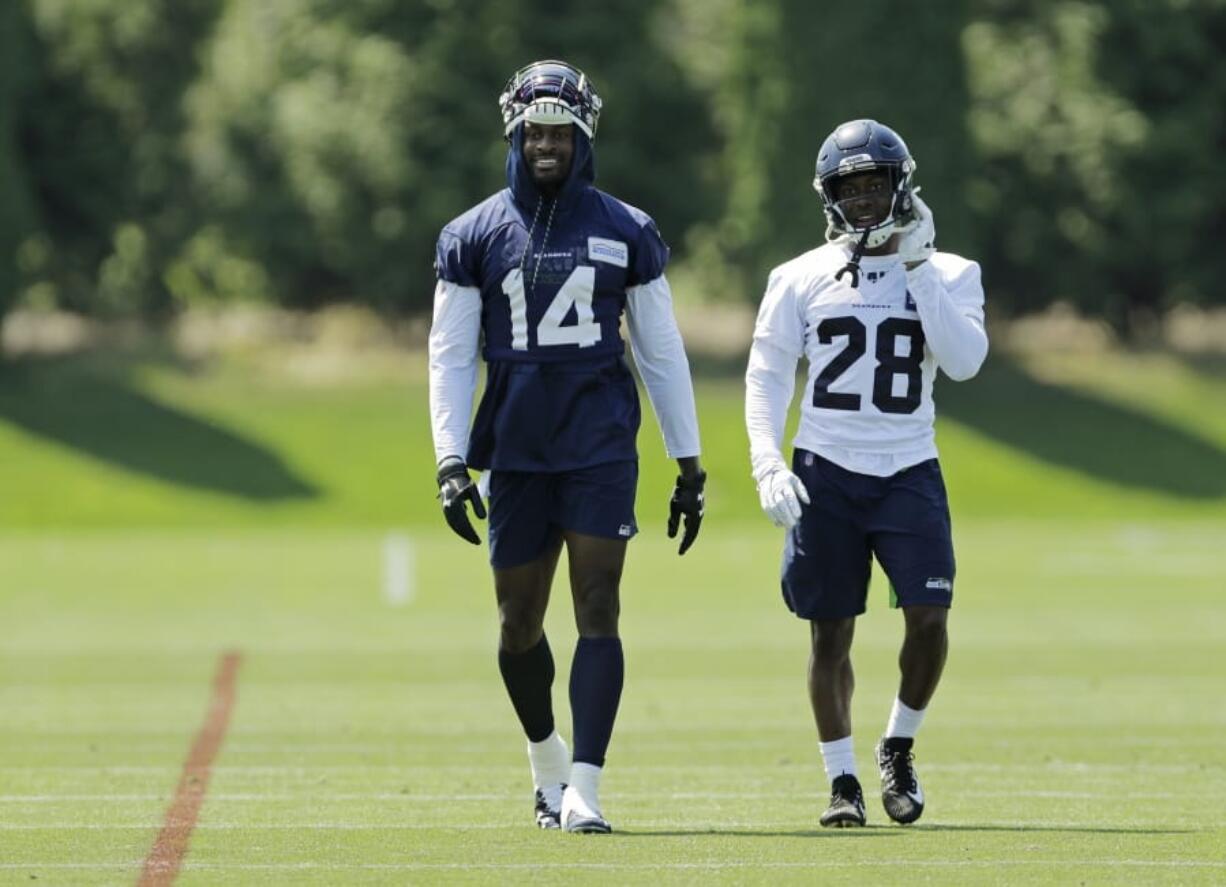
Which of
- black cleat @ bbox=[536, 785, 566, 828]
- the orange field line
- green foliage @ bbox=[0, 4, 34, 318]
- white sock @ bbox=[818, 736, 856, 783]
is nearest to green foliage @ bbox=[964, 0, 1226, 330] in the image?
green foliage @ bbox=[0, 4, 34, 318]

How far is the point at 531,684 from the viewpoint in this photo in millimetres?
7938

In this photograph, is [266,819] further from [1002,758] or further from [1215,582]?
[1215,582]

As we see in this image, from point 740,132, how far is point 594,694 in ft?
120

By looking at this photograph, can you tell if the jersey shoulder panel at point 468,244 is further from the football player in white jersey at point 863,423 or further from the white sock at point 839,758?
the white sock at point 839,758

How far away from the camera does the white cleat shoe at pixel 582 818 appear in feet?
24.3

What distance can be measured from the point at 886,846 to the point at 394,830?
143 cm

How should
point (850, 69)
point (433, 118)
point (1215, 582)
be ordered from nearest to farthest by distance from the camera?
point (1215, 582)
point (850, 69)
point (433, 118)

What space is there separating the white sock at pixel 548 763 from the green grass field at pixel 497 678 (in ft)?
0.74

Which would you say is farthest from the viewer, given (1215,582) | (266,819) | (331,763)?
(1215,582)

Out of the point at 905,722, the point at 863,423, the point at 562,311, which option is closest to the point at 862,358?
the point at 863,423

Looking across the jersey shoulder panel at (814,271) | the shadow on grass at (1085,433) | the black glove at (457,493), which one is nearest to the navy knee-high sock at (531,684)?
the black glove at (457,493)

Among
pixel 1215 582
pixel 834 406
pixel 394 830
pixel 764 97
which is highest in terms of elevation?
pixel 764 97

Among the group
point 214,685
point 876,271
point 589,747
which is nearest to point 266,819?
point 589,747

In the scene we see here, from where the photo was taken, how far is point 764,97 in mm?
42875
